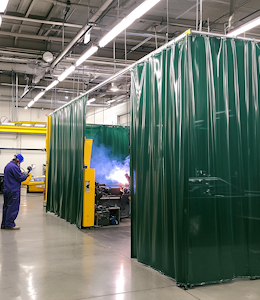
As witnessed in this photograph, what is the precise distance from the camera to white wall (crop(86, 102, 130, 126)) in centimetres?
1667

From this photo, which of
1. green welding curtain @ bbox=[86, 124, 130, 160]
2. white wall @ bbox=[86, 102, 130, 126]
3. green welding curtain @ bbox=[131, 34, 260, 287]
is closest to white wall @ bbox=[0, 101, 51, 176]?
white wall @ bbox=[86, 102, 130, 126]

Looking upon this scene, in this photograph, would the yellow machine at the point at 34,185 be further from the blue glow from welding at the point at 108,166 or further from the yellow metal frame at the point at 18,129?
the blue glow from welding at the point at 108,166

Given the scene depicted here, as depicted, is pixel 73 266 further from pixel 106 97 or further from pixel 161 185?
pixel 106 97

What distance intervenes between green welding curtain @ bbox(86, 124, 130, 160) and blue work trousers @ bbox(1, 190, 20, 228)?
4123 millimetres

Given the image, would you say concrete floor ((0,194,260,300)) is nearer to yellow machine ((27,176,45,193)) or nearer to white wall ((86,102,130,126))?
white wall ((86,102,130,126))

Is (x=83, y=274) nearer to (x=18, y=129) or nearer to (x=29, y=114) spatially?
(x=18, y=129)

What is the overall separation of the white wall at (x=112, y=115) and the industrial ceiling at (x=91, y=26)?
4.00 meters

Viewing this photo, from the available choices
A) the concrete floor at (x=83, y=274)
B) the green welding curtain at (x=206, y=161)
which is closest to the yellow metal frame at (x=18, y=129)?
the concrete floor at (x=83, y=274)

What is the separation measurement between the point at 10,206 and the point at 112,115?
1121 cm

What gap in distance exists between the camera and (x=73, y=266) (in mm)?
4887

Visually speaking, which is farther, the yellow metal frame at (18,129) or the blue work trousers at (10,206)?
the yellow metal frame at (18,129)

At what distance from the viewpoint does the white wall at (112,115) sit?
16672 millimetres

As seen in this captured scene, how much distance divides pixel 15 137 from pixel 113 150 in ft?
34.4

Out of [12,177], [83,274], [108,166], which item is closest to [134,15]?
[83,274]
